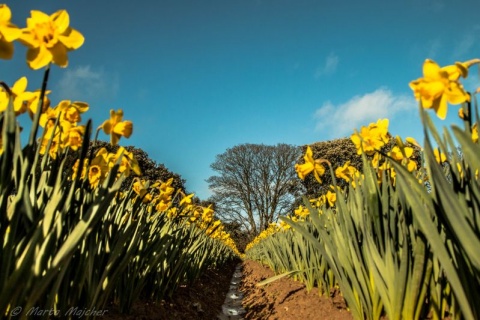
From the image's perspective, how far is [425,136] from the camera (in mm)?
1023

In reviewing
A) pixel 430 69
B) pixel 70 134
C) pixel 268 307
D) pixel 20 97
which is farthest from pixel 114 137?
pixel 268 307

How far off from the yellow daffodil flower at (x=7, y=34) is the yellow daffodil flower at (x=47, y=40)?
7 cm

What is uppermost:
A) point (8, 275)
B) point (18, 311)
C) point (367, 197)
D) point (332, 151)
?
point (332, 151)

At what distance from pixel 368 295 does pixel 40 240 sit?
59.7 inches

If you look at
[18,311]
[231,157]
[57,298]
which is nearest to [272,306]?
[57,298]

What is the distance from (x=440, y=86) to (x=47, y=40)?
140 centimetres

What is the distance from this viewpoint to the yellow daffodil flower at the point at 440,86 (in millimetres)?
1112

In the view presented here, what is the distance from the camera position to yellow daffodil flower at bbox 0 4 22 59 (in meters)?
1.07

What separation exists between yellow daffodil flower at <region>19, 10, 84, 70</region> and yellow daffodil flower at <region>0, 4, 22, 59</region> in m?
0.07

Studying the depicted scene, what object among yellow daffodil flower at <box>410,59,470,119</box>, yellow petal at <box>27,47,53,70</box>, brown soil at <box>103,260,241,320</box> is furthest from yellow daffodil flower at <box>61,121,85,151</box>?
yellow daffodil flower at <box>410,59,470,119</box>

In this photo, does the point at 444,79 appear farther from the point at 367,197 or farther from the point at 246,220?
the point at 246,220

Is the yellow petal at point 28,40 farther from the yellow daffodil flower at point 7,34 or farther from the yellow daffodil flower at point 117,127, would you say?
the yellow daffodil flower at point 117,127

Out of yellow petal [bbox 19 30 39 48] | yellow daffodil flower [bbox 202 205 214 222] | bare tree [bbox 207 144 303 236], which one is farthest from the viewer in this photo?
bare tree [bbox 207 144 303 236]

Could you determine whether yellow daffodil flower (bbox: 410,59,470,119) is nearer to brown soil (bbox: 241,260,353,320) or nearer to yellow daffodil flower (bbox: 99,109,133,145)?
yellow daffodil flower (bbox: 99,109,133,145)
